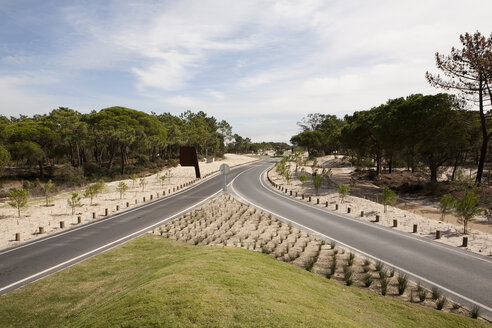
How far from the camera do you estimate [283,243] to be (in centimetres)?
1373

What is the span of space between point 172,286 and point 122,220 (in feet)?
53.9

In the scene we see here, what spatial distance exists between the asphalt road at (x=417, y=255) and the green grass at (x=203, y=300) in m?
2.27

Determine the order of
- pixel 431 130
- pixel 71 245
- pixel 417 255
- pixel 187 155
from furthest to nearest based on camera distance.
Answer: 1. pixel 187 155
2. pixel 431 130
3. pixel 71 245
4. pixel 417 255

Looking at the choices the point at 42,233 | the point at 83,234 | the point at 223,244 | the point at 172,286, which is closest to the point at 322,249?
the point at 223,244

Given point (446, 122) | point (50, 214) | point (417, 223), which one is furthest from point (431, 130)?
point (50, 214)

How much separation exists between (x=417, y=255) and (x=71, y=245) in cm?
1758

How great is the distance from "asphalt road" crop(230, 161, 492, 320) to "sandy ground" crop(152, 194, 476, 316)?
2.83 feet

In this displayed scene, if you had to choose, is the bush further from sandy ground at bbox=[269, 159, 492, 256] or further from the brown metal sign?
the brown metal sign

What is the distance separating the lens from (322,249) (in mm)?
12867

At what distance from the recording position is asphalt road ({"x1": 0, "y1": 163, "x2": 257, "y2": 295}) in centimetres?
1130

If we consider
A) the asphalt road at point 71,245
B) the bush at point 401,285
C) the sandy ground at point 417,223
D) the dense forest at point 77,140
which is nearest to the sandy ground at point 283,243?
the bush at point 401,285

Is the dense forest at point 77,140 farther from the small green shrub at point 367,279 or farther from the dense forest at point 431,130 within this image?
the dense forest at point 431,130

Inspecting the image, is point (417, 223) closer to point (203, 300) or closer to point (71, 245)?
point (203, 300)

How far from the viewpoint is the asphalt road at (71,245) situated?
445 inches
